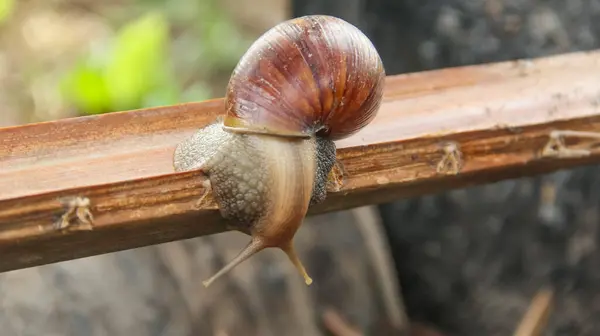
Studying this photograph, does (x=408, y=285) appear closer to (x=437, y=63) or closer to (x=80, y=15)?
(x=437, y=63)

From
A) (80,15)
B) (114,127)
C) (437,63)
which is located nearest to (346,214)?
(437,63)

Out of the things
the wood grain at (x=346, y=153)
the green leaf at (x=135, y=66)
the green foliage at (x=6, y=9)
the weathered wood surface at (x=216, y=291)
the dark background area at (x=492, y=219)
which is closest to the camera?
the wood grain at (x=346, y=153)

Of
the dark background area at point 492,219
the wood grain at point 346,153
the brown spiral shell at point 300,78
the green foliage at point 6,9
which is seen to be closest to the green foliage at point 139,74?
the green foliage at point 6,9

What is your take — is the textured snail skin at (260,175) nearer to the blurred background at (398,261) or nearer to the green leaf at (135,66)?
the blurred background at (398,261)

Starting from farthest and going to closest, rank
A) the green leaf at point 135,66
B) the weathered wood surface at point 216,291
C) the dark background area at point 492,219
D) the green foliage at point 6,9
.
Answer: the green foliage at point 6,9, the green leaf at point 135,66, the dark background area at point 492,219, the weathered wood surface at point 216,291

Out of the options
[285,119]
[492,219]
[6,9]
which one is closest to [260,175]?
[285,119]

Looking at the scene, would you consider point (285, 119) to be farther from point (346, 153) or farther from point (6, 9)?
point (6, 9)
